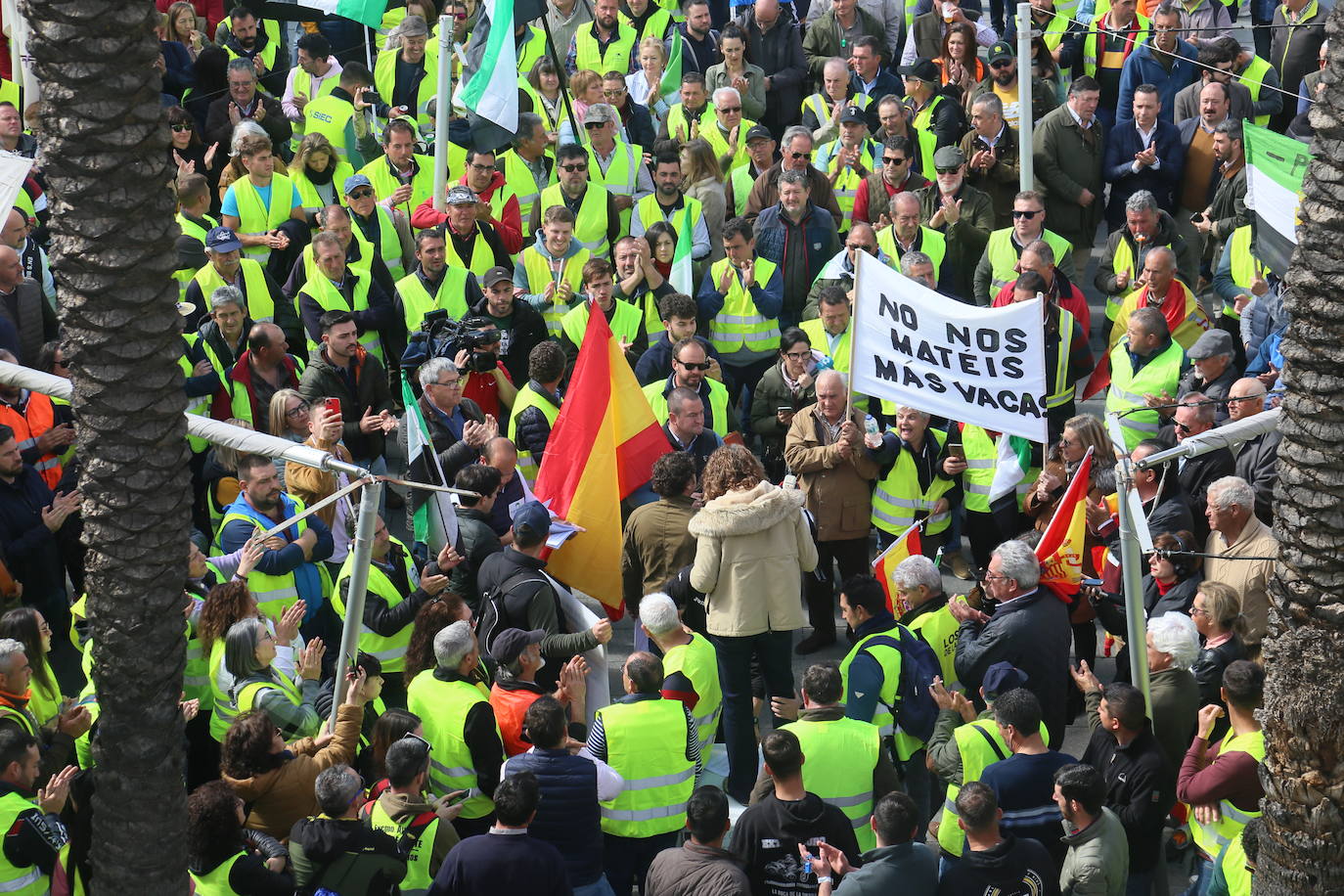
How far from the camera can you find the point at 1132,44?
17.2 meters

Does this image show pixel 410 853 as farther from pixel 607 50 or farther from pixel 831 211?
pixel 607 50

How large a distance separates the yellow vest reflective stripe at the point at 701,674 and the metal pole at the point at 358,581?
1523 millimetres

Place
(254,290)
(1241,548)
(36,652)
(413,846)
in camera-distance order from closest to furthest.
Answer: (413,846) → (36,652) → (1241,548) → (254,290)

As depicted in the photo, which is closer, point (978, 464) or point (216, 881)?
point (216, 881)

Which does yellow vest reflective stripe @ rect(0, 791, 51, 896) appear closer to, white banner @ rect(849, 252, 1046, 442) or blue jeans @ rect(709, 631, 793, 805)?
blue jeans @ rect(709, 631, 793, 805)

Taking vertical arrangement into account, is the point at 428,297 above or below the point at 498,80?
below

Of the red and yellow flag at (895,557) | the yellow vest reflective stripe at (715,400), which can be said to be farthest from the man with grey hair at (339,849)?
the yellow vest reflective stripe at (715,400)

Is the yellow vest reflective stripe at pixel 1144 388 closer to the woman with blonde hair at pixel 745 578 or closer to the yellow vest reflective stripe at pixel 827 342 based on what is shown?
the yellow vest reflective stripe at pixel 827 342

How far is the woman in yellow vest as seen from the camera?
14312mm

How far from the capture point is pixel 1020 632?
922 cm

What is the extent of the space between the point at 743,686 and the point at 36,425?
4821 millimetres

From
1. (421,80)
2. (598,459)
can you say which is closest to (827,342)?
(598,459)

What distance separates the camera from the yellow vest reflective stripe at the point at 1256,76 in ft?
53.2

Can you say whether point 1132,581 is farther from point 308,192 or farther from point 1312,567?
point 308,192
